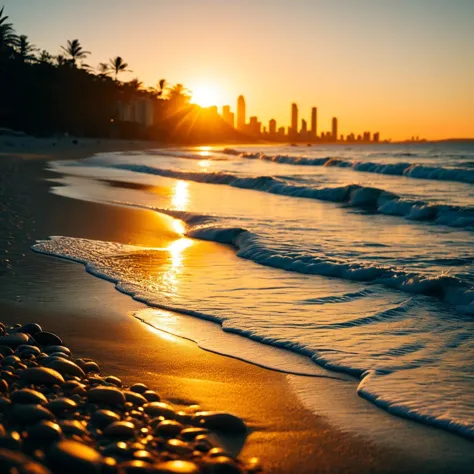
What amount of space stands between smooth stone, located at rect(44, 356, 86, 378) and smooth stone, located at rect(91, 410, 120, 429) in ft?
2.13

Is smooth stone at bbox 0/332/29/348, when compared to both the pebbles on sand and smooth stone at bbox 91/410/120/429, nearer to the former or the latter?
the pebbles on sand

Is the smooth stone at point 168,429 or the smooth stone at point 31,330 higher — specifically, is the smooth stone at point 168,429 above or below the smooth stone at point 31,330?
below

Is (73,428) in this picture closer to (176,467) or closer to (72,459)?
(72,459)

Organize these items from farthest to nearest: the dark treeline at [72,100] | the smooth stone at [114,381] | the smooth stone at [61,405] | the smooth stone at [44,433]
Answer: the dark treeline at [72,100]
the smooth stone at [114,381]
the smooth stone at [61,405]
the smooth stone at [44,433]

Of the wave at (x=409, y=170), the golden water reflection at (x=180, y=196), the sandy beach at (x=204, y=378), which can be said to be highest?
the wave at (x=409, y=170)

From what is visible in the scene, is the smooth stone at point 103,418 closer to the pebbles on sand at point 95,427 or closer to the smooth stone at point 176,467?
the pebbles on sand at point 95,427

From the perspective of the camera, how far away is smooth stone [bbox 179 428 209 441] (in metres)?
2.98

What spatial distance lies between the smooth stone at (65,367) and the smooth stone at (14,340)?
19.7 inches

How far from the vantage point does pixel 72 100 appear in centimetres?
7250

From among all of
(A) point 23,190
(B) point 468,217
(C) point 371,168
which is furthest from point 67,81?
(B) point 468,217

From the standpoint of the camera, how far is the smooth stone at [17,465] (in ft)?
7.57

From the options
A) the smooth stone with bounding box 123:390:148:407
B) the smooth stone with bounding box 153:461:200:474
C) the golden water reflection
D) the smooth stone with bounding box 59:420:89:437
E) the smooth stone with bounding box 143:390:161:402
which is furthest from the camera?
the golden water reflection

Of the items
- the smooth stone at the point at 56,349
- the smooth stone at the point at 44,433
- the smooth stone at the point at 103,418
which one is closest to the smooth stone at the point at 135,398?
the smooth stone at the point at 103,418

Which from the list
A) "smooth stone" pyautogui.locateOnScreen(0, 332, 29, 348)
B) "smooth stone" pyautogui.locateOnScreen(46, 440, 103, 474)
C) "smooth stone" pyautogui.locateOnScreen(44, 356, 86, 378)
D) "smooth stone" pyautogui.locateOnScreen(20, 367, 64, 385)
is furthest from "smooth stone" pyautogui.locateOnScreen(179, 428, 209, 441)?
"smooth stone" pyautogui.locateOnScreen(0, 332, 29, 348)
